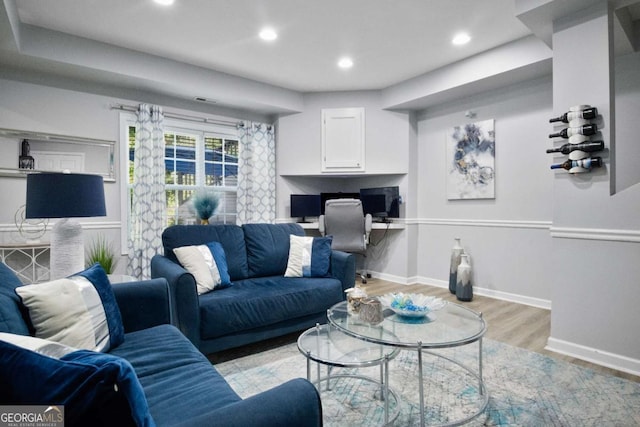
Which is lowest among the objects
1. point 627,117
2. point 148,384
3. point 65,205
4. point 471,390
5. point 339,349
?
point 471,390

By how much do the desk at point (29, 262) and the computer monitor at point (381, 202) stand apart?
3656 millimetres

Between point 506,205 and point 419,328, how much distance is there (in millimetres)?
2624

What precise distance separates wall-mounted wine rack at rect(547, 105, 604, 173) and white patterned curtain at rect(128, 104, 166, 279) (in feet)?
12.8

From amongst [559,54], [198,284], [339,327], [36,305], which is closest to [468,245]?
→ [559,54]

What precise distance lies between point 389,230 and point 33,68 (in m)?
4.35

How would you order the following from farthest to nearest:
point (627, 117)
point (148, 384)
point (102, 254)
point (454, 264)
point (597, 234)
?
point (454, 264) → point (102, 254) → point (627, 117) → point (597, 234) → point (148, 384)

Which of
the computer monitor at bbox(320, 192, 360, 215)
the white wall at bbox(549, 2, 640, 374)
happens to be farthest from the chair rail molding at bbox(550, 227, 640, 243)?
the computer monitor at bbox(320, 192, 360, 215)

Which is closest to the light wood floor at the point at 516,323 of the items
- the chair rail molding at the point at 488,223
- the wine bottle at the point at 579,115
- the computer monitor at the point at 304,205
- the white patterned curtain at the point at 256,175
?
the chair rail molding at the point at 488,223

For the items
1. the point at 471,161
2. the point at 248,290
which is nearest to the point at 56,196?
the point at 248,290

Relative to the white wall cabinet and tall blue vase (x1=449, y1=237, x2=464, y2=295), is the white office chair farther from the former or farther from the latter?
tall blue vase (x1=449, y1=237, x2=464, y2=295)

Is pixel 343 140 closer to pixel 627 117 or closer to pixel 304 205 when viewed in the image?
pixel 304 205

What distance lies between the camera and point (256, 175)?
4.69 metres

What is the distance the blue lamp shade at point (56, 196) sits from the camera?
1.85m

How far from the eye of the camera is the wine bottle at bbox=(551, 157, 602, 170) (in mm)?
2197
